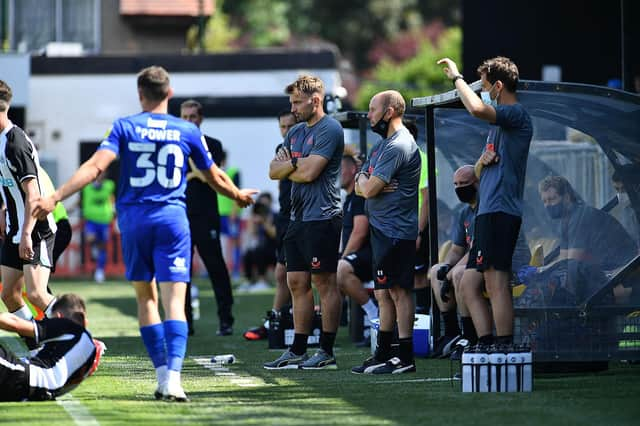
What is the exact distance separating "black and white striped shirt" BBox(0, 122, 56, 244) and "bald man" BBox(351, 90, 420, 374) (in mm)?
2355

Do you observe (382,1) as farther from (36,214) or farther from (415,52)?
(36,214)

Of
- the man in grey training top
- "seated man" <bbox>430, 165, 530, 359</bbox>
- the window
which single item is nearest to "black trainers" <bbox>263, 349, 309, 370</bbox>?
the man in grey training top

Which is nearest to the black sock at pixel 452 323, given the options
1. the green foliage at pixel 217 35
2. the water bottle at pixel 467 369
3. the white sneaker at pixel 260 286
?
the water bottle at pixel 467 369

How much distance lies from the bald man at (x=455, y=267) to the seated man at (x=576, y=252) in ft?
2.77

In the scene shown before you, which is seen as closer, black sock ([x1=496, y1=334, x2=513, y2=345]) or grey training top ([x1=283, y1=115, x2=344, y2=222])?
black sock ([x1=496, y1=334, x2=513, y2=345])

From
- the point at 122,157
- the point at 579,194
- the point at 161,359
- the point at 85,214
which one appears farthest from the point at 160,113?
the point at 85,214

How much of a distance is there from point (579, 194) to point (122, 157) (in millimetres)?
3532

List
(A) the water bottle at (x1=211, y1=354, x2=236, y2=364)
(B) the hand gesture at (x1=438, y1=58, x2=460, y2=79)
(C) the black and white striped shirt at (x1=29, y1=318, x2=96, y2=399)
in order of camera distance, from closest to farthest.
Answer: (C) the black and white striped shirt at (x1=29, y1=318, x2=96, y2=399)
(B) the hand gesture at (x1=438, y1=58, x2=460, y2=79)
(A) the water bottle at (x1=211, y1=354, x2=236, y2=364)

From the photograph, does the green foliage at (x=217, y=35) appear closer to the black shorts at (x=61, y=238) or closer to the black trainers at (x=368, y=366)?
the black shorts at (x=61, y=238)

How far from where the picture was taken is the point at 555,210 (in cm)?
973

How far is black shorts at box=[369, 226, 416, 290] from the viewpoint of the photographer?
9602 millimetres

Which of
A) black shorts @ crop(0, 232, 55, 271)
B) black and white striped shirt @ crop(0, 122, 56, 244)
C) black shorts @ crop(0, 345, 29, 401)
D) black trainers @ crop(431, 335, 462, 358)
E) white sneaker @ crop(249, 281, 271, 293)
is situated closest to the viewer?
black shorts @ crop(0, 345, 29, 401)

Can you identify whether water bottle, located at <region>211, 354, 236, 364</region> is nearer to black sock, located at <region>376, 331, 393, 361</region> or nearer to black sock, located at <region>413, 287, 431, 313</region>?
black sock, located at <region>376, 331, 393, 361</region>

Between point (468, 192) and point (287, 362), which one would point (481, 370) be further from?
point (468, 192)
